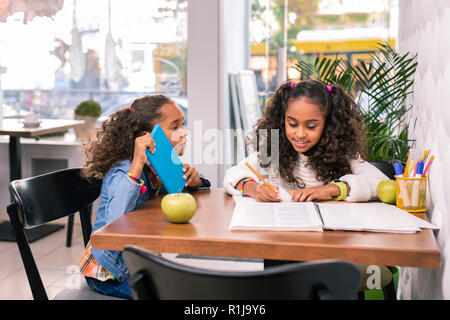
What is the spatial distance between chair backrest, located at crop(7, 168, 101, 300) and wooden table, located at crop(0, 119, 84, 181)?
2.04 meters

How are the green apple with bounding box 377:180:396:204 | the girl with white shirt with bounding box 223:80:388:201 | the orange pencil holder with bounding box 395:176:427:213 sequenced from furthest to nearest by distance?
the girl with white shirt with bounding box 223:80:388:201 → the green apple with bounding box 377:180:396:204 → the orange pencil holder with bounding box 395:176:427:213

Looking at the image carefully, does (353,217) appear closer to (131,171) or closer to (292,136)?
(292,136)

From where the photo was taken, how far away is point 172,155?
5.47 ft

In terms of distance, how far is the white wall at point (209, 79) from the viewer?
3.43 meters

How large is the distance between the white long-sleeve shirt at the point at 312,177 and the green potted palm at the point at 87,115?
106 inches

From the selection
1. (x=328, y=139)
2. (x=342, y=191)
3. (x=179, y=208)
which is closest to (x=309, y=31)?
(x=328, y=139)

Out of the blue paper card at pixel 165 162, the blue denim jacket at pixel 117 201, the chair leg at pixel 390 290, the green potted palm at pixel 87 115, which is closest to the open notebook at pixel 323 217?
the blue paper card at pixel 165 162

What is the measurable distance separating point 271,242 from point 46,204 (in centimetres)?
81

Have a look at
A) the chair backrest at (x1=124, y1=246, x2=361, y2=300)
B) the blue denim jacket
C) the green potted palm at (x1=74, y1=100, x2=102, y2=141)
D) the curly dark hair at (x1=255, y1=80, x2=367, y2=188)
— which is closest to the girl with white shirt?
the curly dark hair at (x1=255, y1=80, x2=367, y2=188)

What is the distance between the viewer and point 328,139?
190 centimetres

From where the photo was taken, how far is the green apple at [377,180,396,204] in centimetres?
155

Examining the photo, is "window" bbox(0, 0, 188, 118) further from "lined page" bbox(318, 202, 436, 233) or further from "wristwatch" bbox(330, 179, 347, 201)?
"lined page" bbox(318, 202, 436, 233)
